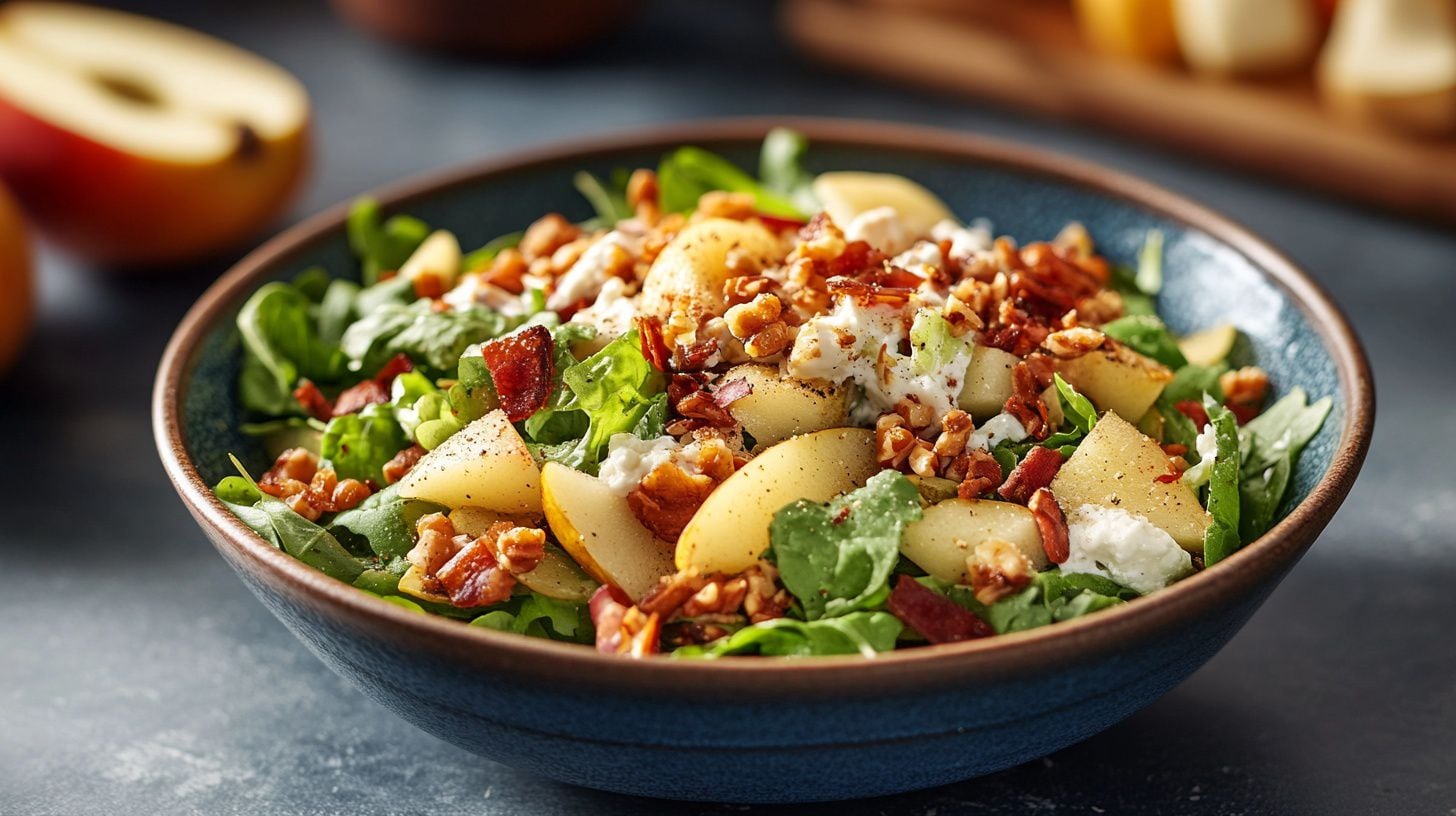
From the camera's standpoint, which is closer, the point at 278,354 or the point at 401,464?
the point at 401,464

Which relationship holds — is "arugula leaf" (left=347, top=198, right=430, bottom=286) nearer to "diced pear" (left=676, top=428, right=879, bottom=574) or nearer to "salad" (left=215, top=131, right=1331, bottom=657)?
"salad" (left=215, top=131, right=1331, bottom=657)

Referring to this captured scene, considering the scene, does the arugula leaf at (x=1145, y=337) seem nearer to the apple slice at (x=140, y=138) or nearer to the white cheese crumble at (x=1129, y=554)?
the white cheese crumble at (x=1129, y=554)

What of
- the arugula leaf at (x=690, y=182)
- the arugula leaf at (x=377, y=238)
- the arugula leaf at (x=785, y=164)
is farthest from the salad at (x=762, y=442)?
the arugula leaf at (x=785, y=164)

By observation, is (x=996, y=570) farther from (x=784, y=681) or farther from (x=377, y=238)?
(x=377, y=238)

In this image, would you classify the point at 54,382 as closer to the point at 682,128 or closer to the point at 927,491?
the point at 682,128

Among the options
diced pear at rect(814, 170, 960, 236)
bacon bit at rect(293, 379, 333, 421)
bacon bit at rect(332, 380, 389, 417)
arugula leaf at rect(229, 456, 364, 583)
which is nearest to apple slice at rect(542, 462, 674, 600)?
arugula leaf at rect(229, 456, 364, 583)

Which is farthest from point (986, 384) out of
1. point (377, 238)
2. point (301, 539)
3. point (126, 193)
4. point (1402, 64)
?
point (126, 193)
